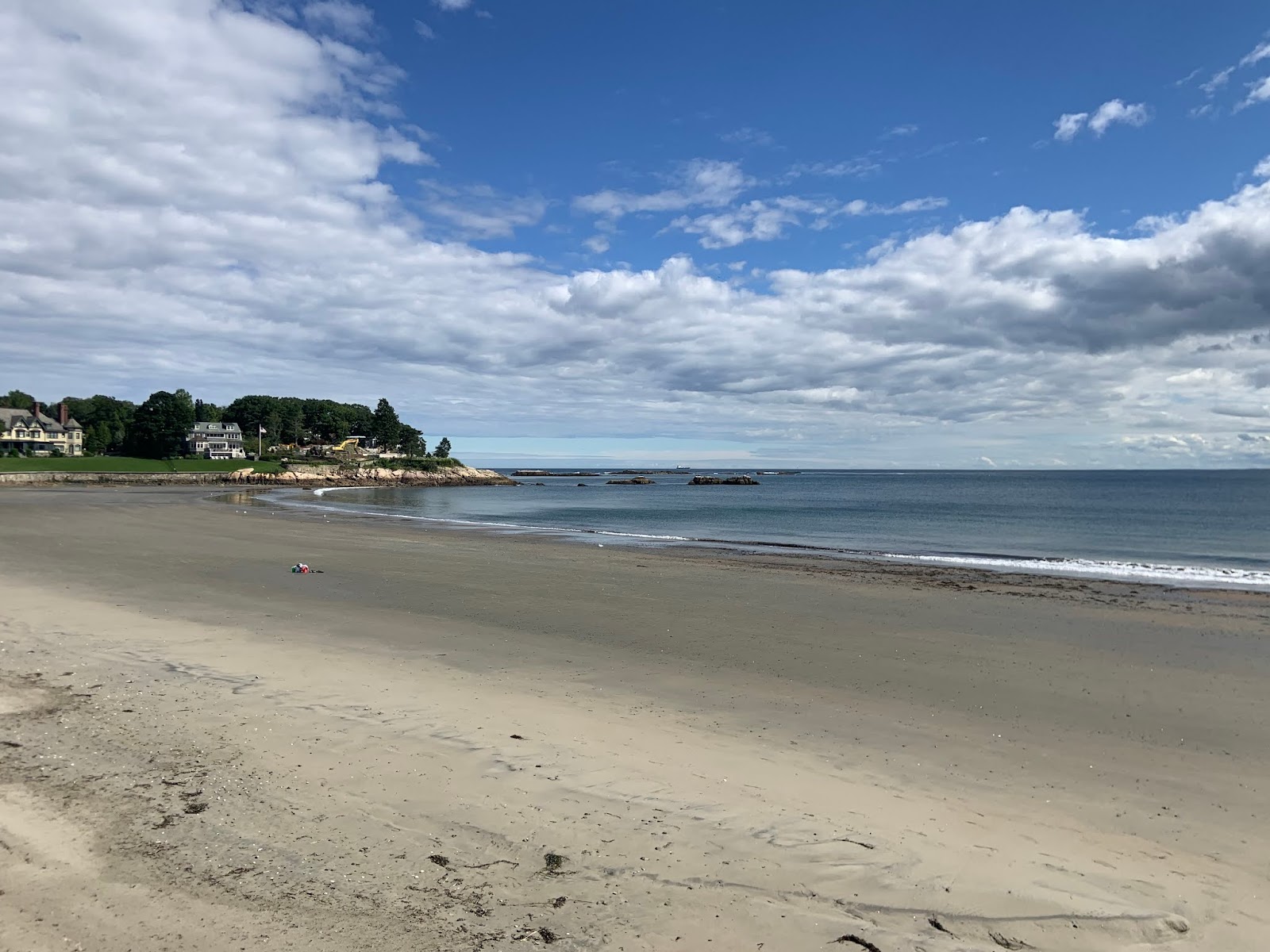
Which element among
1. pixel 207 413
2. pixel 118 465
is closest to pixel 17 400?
pixel 207 413

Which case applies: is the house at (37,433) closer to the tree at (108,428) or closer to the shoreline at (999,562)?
the tree at (108,428)

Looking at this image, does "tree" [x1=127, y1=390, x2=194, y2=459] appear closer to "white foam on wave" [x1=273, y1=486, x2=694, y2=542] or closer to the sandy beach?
"white foam on wave" [x1=273, y1=486, x2=694, y2=542]

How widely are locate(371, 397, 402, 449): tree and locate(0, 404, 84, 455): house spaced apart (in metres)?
52.0

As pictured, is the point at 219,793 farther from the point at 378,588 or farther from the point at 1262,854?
the point at 378,588

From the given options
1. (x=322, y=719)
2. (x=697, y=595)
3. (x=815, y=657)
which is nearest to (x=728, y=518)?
(x=697, y=595)

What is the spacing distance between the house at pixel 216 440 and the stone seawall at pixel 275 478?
30873 mm

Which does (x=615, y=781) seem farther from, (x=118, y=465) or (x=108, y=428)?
(x=108, y=428)

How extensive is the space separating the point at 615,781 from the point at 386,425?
160798 millimetres

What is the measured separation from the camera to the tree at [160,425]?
381 ft

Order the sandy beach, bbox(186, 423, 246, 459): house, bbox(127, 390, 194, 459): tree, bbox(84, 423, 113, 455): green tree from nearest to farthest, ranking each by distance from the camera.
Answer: the sandy beach < bbox(127, 390, 194, 459): tree < bbox(84, 423, 113, 455): green tree < bbox(186, 423, 246, 459): house

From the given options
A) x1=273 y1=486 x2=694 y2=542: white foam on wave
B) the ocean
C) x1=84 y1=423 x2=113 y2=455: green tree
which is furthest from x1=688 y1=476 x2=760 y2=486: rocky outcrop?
x1=84 y1=423 x2=113 y2=455: green tree

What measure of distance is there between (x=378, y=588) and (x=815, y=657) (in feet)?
34.2

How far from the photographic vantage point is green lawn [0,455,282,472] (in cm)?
8544

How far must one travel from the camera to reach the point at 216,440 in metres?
134
